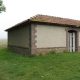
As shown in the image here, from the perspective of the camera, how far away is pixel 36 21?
13.0 m

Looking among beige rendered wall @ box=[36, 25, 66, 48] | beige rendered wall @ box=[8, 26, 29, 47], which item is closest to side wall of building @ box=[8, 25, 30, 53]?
beige rendered wall @ box=[8, 26, 29, 47]

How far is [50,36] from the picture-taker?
46.7ft

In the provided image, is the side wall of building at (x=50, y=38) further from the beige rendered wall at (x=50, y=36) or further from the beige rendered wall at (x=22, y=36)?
the beige rendered wall at (x=22, y=36)

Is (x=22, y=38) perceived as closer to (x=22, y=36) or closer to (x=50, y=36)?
(x=22, y=36)

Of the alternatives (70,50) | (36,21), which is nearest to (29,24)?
(36,21)

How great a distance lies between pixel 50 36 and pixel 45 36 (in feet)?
2.00

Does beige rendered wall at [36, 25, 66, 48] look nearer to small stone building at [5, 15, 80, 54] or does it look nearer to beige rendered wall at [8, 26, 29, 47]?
small stone building at [5, 15, 80, 54]

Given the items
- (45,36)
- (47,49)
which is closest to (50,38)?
(45,36)

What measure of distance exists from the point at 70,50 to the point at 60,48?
1791 mm

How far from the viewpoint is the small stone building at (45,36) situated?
1320 centimetres

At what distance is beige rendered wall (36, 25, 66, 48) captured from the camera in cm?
1354

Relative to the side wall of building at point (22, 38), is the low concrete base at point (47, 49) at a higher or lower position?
lower

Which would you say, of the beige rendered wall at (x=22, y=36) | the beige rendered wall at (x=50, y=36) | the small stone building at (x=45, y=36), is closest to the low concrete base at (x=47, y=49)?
the small stone building at (x=45, y=36)

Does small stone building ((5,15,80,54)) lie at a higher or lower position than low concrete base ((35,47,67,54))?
higher
